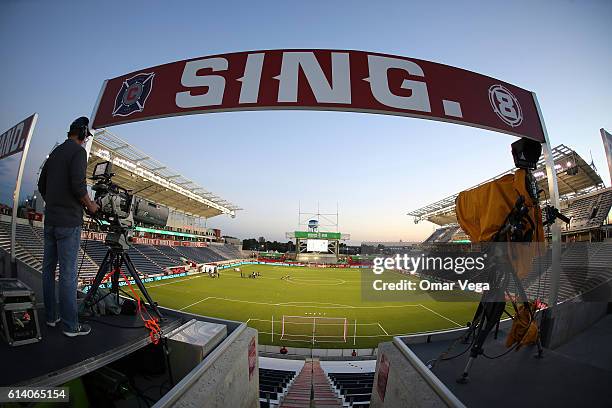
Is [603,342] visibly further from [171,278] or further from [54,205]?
[171,278]

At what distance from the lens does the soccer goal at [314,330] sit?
10.4 metres

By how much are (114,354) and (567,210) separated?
2467cm

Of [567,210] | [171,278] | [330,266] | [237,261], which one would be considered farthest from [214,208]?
[567,210]

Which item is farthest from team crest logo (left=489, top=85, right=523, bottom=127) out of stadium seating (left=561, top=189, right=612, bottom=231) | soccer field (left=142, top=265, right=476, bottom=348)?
stadium seating (left=561, top=189, right=612, bottom=231)

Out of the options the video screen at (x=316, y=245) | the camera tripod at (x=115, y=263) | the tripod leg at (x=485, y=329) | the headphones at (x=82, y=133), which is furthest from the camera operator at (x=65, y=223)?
the video screen at (x=316, y=245)

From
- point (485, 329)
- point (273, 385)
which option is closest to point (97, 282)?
point (485, 329)

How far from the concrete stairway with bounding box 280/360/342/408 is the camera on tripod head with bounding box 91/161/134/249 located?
160 inches

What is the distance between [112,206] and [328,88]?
7.87 feet

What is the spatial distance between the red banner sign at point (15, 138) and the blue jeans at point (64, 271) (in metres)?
2.09

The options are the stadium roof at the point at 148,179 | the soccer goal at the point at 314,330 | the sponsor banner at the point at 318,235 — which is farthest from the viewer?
the sponsor banner at the point at 318,235

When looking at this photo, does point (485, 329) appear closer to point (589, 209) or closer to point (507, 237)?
point (507, 237)

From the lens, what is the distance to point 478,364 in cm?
193

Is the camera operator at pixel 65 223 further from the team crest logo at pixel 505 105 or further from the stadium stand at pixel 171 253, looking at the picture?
the stadium stand at pixel 171 253

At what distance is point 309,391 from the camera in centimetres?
555
